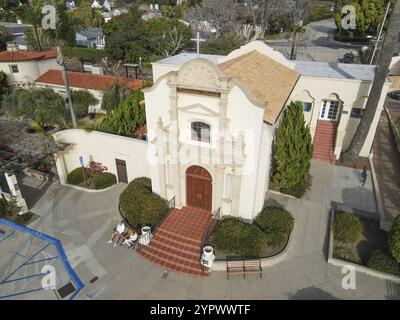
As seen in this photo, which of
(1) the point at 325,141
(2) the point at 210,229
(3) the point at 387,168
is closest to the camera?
(2) the point at 210,229

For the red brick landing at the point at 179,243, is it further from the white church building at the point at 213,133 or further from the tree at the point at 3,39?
the tree at the point at 3,39

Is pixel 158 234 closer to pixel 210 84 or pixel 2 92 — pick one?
pixel 210 84

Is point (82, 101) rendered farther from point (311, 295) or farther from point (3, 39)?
point (3, 39)

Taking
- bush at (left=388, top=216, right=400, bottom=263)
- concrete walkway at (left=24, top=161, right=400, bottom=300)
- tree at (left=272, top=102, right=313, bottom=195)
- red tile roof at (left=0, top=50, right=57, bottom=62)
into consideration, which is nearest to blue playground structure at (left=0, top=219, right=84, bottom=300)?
concrete walkway at (left=24, top=161, right=400, bottom=300)

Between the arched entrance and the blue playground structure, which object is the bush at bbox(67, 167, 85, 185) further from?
the arched entrance

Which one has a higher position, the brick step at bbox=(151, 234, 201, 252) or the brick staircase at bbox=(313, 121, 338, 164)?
the brick staircase at bbox=(313, 121, 338, 164)

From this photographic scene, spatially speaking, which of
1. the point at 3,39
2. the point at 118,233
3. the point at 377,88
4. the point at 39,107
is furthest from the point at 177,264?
the point at 3,39

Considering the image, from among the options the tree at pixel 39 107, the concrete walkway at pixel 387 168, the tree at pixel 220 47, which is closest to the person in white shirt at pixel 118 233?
the tree at pixel 39 107
